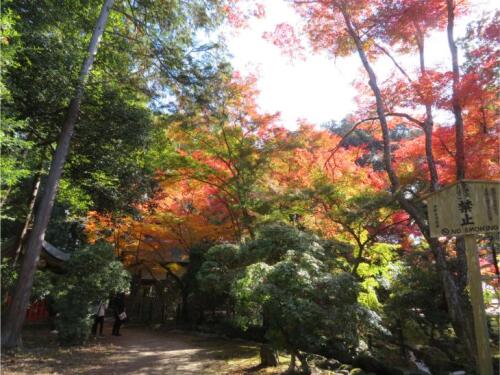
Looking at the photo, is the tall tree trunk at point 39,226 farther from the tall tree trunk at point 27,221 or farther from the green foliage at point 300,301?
the green foliage at point 300,301

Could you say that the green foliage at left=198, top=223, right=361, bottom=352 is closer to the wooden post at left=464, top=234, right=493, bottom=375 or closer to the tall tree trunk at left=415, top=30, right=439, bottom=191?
the wooden post at left=464, top=234, right=493, bottom=375

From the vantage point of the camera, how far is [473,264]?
4.86 meters

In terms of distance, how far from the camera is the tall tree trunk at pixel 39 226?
823cm

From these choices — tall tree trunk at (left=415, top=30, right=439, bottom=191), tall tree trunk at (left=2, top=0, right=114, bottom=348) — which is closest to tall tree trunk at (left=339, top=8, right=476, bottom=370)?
tall tree trunk at (left=415, top=30, right=439, bottom=191)

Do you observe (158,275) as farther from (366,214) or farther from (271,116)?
(366,214)

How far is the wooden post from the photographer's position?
4.67m

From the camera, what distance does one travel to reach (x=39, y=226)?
29.2 ft

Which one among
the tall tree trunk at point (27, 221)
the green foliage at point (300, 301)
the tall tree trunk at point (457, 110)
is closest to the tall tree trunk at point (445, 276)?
the tall tree trunk at point (457, 110)

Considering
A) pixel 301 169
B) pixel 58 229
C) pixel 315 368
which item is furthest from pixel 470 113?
pixel 58 229

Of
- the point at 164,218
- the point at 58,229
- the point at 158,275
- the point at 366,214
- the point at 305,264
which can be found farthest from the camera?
the point at 158,275

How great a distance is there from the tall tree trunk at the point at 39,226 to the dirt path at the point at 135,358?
2.24ft

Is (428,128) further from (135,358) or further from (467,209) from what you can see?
(135,358)

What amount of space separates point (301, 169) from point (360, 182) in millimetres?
2522

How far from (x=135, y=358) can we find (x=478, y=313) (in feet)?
25.0
